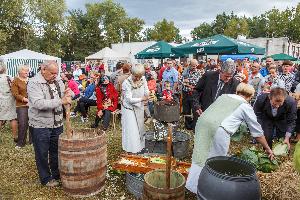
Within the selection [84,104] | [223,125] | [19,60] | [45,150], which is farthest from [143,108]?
[19,60]

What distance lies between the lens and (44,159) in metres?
4.79

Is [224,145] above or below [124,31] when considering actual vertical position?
below

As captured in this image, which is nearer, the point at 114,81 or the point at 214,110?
the point at 214,110

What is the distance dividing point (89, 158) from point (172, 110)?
3169 millimetres

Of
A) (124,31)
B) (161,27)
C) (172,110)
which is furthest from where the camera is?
(124,31)

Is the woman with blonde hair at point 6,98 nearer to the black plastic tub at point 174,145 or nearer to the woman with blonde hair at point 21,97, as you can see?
the woman with blonde hair at point 21,97

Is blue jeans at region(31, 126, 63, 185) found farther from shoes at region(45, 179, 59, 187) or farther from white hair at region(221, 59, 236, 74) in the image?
white hair at region(221, 59, 236, 74)

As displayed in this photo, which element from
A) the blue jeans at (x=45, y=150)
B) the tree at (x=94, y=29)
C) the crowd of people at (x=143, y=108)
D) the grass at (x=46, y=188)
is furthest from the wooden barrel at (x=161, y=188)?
the tree at (x=94, y=29)

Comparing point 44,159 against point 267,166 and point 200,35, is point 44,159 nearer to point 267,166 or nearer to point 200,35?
point 267,166

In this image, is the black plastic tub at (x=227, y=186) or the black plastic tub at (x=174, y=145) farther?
the black plastic tub at (x=174, y=145)

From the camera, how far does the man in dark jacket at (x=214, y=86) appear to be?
5.39 metres

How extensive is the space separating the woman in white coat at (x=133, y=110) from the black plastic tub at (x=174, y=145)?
264 mm

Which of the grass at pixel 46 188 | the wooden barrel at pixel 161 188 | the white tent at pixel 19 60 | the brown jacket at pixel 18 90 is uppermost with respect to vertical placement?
the white tent at pixel 19 60

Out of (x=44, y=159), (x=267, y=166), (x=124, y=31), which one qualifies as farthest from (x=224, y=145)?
(x=124, y=31)
